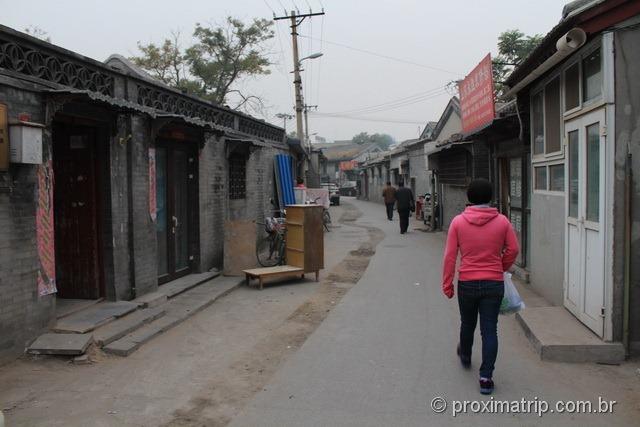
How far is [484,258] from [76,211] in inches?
206

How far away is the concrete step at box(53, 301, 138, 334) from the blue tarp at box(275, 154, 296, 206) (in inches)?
344

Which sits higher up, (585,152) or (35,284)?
(585,152)

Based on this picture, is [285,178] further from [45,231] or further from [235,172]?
[45,231]

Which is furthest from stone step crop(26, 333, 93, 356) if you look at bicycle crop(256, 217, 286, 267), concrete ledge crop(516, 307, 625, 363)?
bicycle crop(256, 217, 286, 267)

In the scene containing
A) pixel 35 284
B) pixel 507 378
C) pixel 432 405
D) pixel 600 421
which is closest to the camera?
pixel 600 421

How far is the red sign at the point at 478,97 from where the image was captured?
1077 cm

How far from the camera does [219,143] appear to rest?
1098 centimetres

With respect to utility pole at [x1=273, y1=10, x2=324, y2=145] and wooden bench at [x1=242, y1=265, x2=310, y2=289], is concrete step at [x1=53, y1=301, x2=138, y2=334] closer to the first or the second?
wooden bench at [x1=242, y1=265, x2=310, y2=289]

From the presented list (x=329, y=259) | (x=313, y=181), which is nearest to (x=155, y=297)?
(x=329, y=259)

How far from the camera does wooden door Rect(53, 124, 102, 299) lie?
7109 mm

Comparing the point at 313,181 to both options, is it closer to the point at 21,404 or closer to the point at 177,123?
the point at 177,123

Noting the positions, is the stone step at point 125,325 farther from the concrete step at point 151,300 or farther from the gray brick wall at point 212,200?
the gray brick wall at point 212,200

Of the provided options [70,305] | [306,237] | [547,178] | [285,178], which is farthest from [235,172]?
[547,178]

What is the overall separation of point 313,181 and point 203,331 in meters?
18.0
